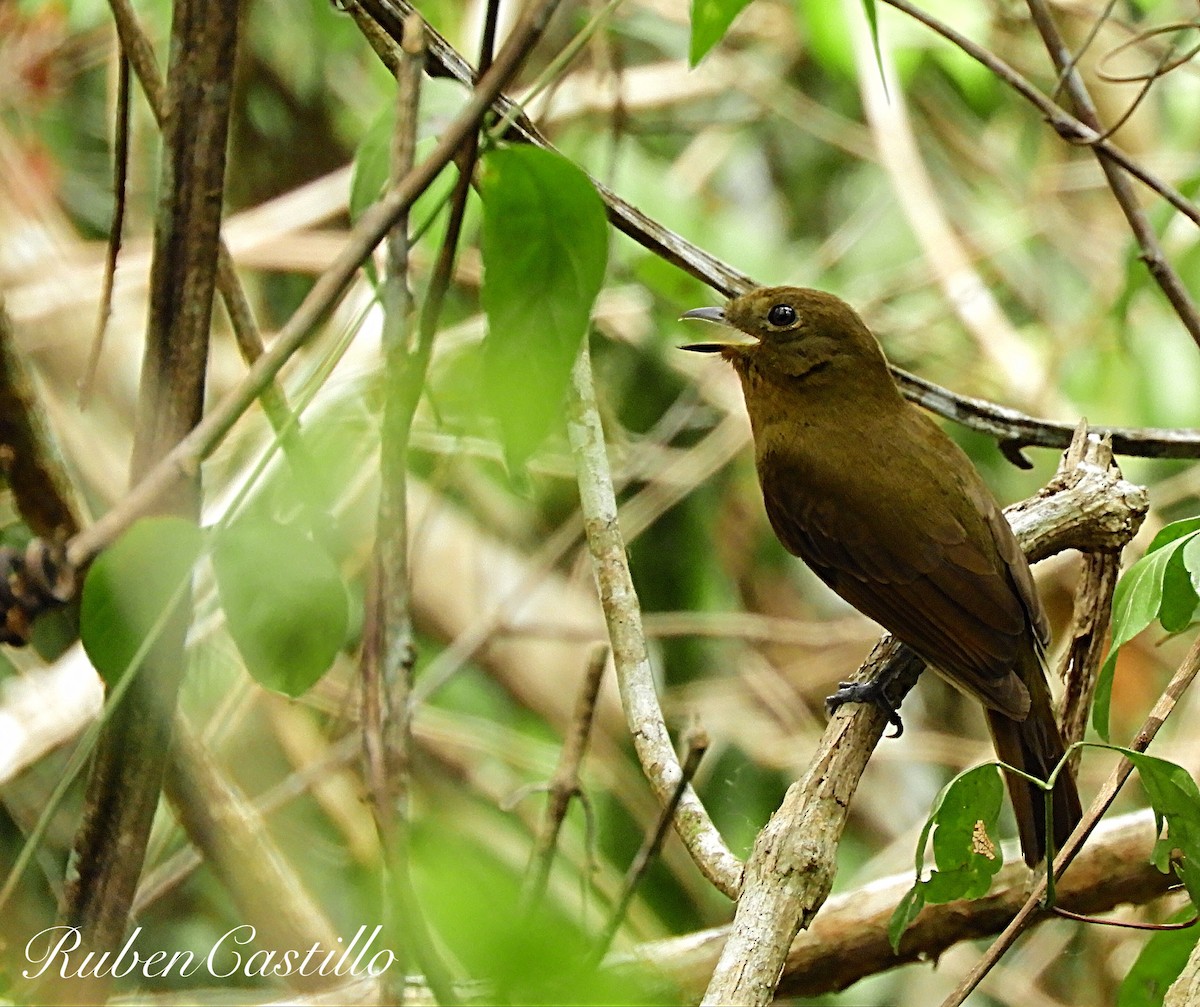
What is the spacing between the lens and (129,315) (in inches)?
160

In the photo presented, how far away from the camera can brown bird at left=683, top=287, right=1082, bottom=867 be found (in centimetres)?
258

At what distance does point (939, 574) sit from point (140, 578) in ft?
6.17

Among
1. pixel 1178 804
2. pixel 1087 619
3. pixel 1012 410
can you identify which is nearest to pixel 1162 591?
pixel 1178 804

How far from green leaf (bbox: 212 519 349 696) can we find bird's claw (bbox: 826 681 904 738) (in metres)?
1.14

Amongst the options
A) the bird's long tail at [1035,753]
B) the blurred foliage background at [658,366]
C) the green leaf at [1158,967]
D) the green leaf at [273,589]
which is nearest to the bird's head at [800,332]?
the blurred foliage background at [658,366]

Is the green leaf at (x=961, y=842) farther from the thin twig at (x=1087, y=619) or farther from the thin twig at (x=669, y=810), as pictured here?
the thin twig at (x=1087, y=619)

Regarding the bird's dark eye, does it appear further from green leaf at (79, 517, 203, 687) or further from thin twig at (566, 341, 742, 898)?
green leaf at (79, 517, 203, 687)

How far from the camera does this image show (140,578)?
3.55 ft

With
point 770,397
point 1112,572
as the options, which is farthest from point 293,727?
→ point 1112,572

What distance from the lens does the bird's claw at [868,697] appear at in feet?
6.95

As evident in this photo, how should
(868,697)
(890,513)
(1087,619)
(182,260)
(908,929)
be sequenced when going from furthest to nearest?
(890,513) → (908,929) → (1087,619) → (868,697) → (182,260)

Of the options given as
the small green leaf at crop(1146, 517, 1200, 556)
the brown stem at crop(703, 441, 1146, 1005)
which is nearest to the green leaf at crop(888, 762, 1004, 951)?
the brown stem at crop(703, 441, 1146, 1005)

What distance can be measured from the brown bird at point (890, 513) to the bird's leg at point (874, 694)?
5.7 inches

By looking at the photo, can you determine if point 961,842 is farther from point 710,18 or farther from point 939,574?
point 939,574
